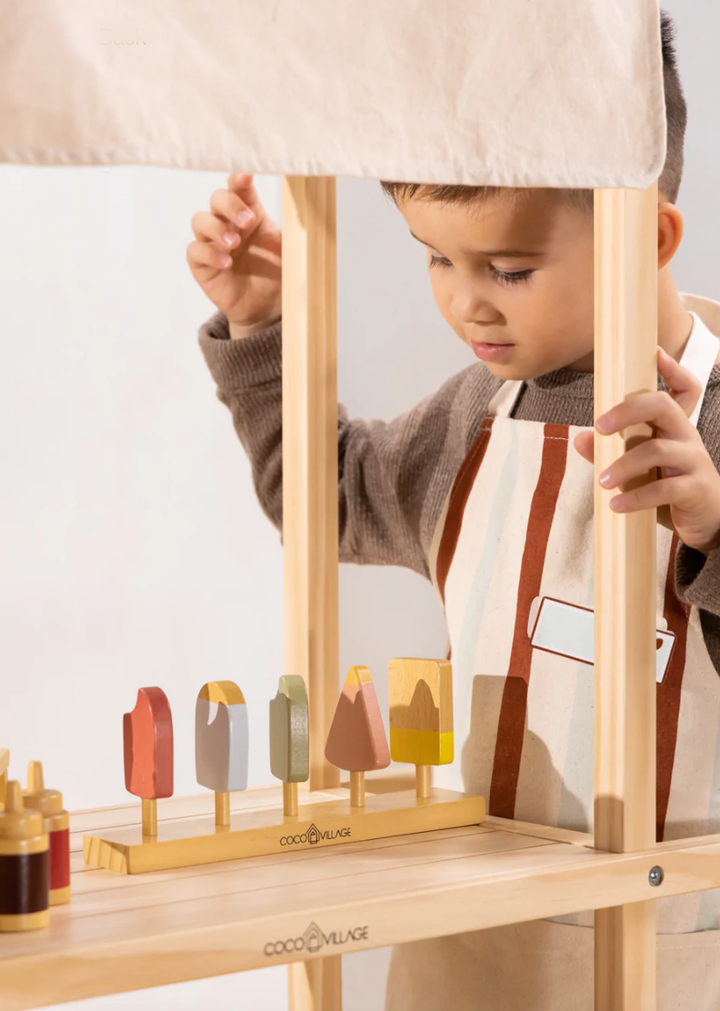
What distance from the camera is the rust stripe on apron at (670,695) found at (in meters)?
0.82

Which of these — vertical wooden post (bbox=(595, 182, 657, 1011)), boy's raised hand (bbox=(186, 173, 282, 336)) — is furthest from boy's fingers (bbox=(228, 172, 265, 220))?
vertical wooden post (bbox=(595, 182, 657, 1011))

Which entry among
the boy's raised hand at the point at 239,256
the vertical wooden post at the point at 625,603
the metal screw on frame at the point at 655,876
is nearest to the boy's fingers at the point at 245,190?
the boy's raised hand at the point at 239,256

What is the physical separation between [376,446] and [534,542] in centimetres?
20

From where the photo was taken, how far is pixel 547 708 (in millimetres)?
851

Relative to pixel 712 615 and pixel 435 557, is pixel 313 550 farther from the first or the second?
pixel 712 615

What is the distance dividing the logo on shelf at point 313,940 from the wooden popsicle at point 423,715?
192mm

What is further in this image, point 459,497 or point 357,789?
point 459,497

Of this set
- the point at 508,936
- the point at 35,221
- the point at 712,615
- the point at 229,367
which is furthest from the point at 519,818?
the point at 35,221

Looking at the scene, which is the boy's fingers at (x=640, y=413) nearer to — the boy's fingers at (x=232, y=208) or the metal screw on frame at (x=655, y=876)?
the metal screw on frame at (x=655, y=876)

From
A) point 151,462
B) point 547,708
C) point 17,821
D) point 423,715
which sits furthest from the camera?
point 151,462

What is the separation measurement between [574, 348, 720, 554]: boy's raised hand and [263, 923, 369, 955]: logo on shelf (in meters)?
0.25

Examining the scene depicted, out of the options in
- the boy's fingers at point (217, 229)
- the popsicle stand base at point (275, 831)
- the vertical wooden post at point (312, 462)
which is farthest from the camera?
the boy's fingers at point (217, 229)

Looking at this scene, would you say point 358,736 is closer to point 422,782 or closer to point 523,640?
point 422,782

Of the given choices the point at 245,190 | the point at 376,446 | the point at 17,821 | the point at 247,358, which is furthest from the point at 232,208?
the point at 17,821
